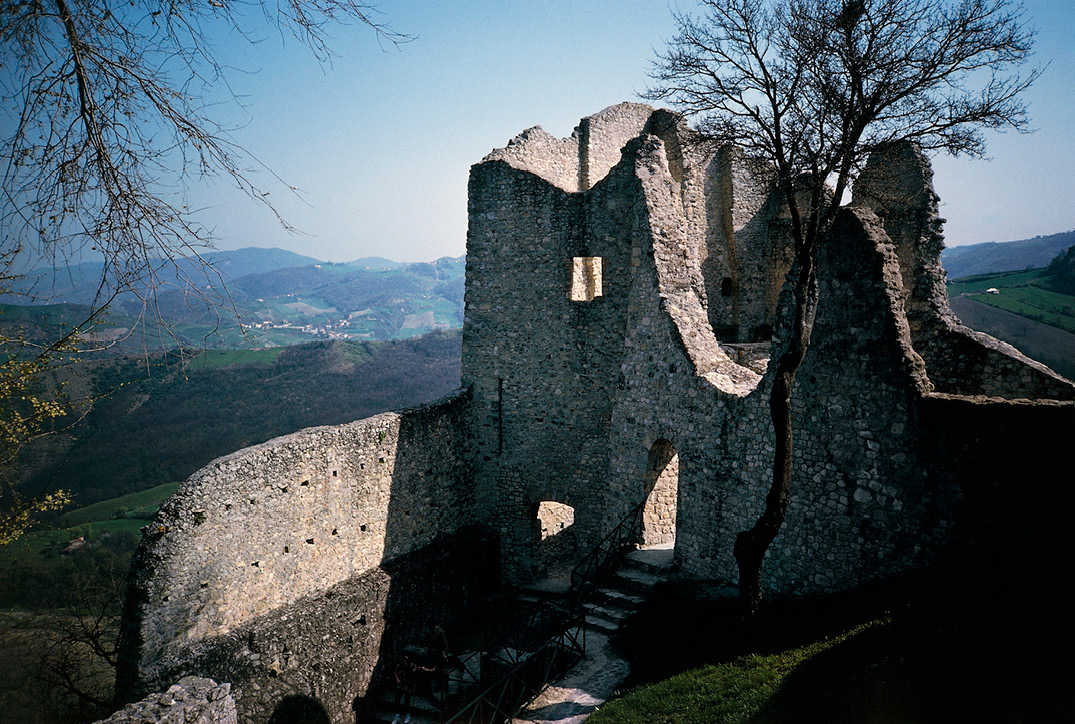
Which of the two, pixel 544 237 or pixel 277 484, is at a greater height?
pixel 544 237

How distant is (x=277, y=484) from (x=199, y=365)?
71.3 metres

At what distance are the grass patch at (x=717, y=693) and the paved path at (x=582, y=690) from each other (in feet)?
2.30

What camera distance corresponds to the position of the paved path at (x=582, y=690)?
921 centimetres

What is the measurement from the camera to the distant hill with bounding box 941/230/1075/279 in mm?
77919

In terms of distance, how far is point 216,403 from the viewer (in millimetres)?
64500

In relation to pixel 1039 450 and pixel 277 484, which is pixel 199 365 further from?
pixel 1039 450

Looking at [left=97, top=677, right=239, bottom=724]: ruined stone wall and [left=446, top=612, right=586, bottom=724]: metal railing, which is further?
[left=446, top=612, right=586, bottom=724]: metal railing

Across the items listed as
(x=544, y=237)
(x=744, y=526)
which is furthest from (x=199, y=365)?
(x=744, y=526)

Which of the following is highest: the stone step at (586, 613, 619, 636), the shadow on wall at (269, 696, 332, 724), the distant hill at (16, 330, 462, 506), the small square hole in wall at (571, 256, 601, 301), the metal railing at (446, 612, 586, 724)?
the small square hole in wall at (571, 256, 601, 301)

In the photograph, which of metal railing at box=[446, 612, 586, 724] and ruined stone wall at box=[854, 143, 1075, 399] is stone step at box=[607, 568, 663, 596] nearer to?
metal railing at box=[446, 612, 586, 724]

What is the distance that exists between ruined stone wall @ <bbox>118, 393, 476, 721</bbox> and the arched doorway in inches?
170

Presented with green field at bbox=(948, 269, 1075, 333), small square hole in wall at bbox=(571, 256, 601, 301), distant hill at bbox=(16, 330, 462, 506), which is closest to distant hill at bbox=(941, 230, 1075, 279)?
green field at bbox=(948, 269, 1075, 333)

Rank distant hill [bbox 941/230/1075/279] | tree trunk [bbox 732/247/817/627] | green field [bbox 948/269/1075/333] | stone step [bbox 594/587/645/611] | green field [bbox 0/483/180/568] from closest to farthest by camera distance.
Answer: tree trunk [bbox 732/247/817/627], stone step [bbox 594/587/645/611], green field [bbox 0/483/180/568], green field [bbox 948/269/1075/333], distant hill [bbox 941/230/1075/279]

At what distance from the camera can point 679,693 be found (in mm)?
8070
